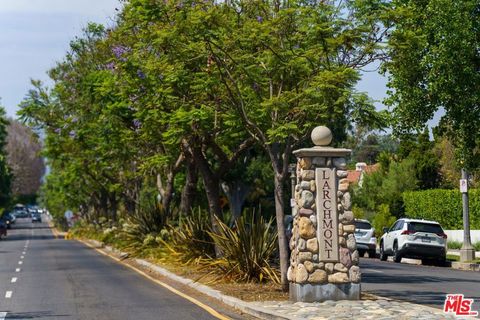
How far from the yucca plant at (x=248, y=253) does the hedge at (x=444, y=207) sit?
23513 mm

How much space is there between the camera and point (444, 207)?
1860 inches

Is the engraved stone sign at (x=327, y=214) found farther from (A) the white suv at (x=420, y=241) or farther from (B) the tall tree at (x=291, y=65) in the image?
(A) the white suv at (x=420, y=241)

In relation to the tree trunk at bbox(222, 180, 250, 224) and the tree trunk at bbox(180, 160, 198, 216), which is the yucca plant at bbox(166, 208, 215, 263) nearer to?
the tree trunk at bbox(180, 160, 198, 216)

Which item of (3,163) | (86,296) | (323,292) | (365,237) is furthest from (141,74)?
(3,163)

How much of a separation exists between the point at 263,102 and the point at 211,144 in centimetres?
741

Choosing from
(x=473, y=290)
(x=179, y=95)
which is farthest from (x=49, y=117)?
(x=473, y=290)

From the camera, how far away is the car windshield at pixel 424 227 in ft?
115

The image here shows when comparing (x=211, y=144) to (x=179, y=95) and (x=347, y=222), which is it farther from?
(x=347, y=222)

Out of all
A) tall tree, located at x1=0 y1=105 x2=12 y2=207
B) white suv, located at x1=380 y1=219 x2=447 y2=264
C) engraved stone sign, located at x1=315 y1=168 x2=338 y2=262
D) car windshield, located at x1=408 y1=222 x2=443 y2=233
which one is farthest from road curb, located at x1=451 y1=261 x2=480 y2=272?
tall tree, located at x1=0 y1=105 x2=12 y2=207

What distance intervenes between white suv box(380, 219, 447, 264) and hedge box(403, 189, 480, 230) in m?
8.33

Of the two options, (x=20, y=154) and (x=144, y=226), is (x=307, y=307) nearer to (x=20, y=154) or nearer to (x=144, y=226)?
(x=144, y=226)

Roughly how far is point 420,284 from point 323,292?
22.3ft

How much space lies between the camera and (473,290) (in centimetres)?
2150

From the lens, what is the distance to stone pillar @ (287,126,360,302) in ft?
56.1
